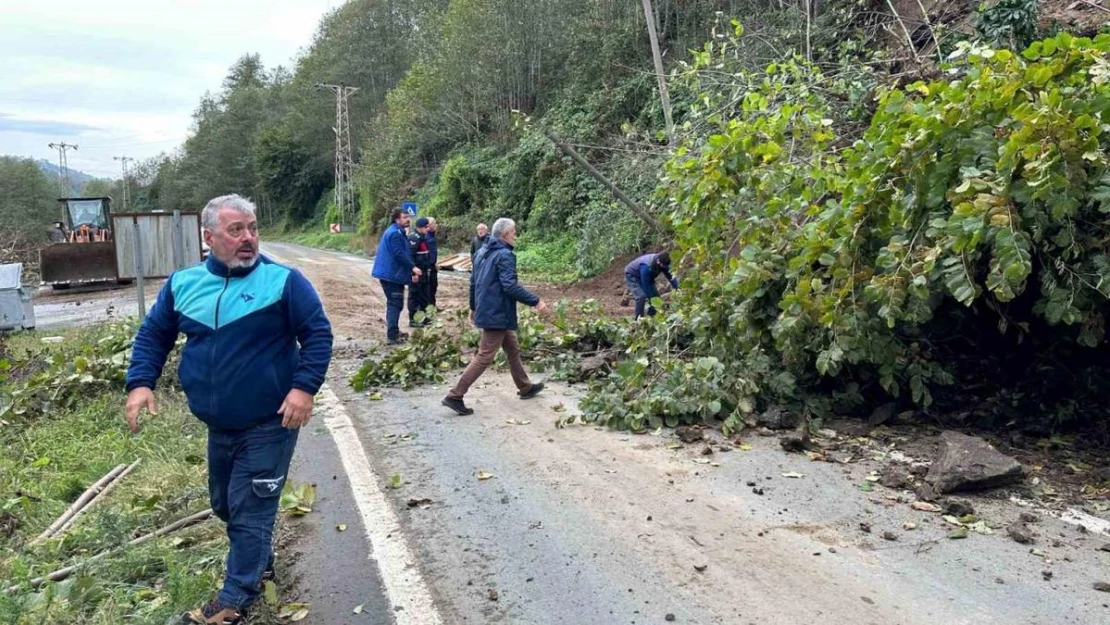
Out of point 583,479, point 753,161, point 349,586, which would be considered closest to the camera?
point 349,586

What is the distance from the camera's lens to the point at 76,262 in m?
22.5

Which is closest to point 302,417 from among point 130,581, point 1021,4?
point 130,581

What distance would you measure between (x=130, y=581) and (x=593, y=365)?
5.25 metres

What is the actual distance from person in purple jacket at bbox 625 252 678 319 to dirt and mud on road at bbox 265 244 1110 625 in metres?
4.03

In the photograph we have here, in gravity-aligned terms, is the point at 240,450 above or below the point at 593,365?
above

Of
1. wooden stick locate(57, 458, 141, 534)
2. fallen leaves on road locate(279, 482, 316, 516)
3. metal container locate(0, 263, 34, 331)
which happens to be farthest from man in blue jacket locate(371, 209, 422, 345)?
metal container locate(0, 263, 34, 331)

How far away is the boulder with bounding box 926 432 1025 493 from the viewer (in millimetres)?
4801

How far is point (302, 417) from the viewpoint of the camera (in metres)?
3.48

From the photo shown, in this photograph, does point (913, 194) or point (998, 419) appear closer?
point (913, 194)

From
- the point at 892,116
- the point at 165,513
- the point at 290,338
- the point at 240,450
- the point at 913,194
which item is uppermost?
the point at 892,116

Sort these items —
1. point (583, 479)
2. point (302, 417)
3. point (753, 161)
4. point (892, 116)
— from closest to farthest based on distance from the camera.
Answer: point (302, 417), point (583, 479), point (892, 116), point (753, 161)

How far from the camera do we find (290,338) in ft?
11.8

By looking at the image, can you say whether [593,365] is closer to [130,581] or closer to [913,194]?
[913,194]

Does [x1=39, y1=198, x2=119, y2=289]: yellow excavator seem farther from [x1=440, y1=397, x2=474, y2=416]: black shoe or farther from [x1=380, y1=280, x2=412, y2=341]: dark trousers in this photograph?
[x1=440, y1=397, x2=474, y2=416]: black shoe
